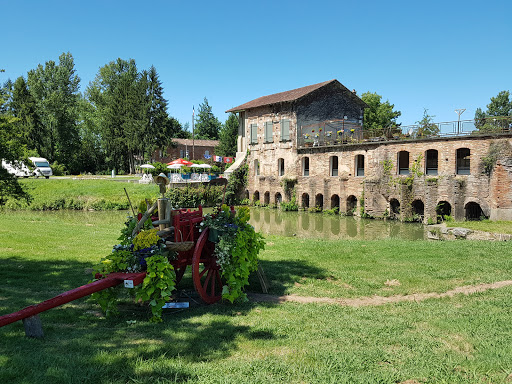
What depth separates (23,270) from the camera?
9453mm

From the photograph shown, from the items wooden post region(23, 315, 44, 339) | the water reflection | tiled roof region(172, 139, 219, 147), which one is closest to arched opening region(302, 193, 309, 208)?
the water reflection

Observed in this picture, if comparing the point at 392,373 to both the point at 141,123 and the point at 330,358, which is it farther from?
the point at 141,123

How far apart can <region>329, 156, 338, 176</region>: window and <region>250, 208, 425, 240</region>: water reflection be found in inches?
157

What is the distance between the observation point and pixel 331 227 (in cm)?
2592

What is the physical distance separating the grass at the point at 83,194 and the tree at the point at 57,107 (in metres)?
15.9

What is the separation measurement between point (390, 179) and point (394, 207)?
203 centimetres

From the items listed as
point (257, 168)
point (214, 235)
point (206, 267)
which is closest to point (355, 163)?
point (257, 168)

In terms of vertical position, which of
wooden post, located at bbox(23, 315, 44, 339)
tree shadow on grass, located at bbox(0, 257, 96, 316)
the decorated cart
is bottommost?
tree shadow on grass, located at bbox(0, 257, 96, 316)

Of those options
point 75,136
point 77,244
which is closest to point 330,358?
point 77,244

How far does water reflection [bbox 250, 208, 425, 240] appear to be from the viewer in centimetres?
2225

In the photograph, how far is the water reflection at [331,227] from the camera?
73.0ft

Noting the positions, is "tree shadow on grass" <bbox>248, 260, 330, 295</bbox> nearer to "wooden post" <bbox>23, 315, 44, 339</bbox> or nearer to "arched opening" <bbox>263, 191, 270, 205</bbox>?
"wooden post" <bbox>23, 315, 44, 339</bbox>

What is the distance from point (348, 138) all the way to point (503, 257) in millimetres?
22671

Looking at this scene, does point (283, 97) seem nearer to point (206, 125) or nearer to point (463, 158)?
point (463, 158)
